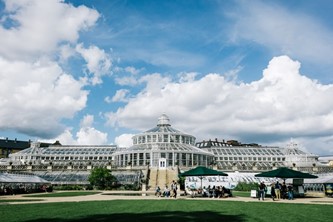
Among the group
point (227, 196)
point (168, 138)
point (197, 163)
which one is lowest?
point (227, 196)

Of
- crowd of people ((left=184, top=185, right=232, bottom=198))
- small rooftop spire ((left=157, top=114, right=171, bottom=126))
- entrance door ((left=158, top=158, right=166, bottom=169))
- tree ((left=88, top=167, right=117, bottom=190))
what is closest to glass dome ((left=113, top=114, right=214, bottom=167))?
entrance door ((left=158, top=158, right=166, bottom=169))

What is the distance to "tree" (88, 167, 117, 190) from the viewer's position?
51125mm

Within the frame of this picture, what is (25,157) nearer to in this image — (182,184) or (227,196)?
(182,184)

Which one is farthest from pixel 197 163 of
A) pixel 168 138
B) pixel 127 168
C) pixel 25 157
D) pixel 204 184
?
pixel 25 157

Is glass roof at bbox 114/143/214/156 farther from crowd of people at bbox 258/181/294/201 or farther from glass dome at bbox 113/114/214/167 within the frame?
crowd of people at bbox 258/181/294/201

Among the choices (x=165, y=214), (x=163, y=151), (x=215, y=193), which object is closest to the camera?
(x=165, y=214)

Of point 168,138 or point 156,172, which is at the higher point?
point 168,138

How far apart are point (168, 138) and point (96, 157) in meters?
21.7

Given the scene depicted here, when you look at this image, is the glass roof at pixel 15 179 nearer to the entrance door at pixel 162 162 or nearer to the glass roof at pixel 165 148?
the entrance door at pixel 162 162

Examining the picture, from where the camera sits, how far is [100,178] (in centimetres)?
5150

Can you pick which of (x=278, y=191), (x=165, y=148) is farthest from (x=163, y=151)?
(x=278, y=191)

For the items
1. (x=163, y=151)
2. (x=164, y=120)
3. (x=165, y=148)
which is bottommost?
(x=163, y=151)

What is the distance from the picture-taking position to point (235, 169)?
63000 mm

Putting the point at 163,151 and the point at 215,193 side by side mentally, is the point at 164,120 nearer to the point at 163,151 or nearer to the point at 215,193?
the point at 163,151
